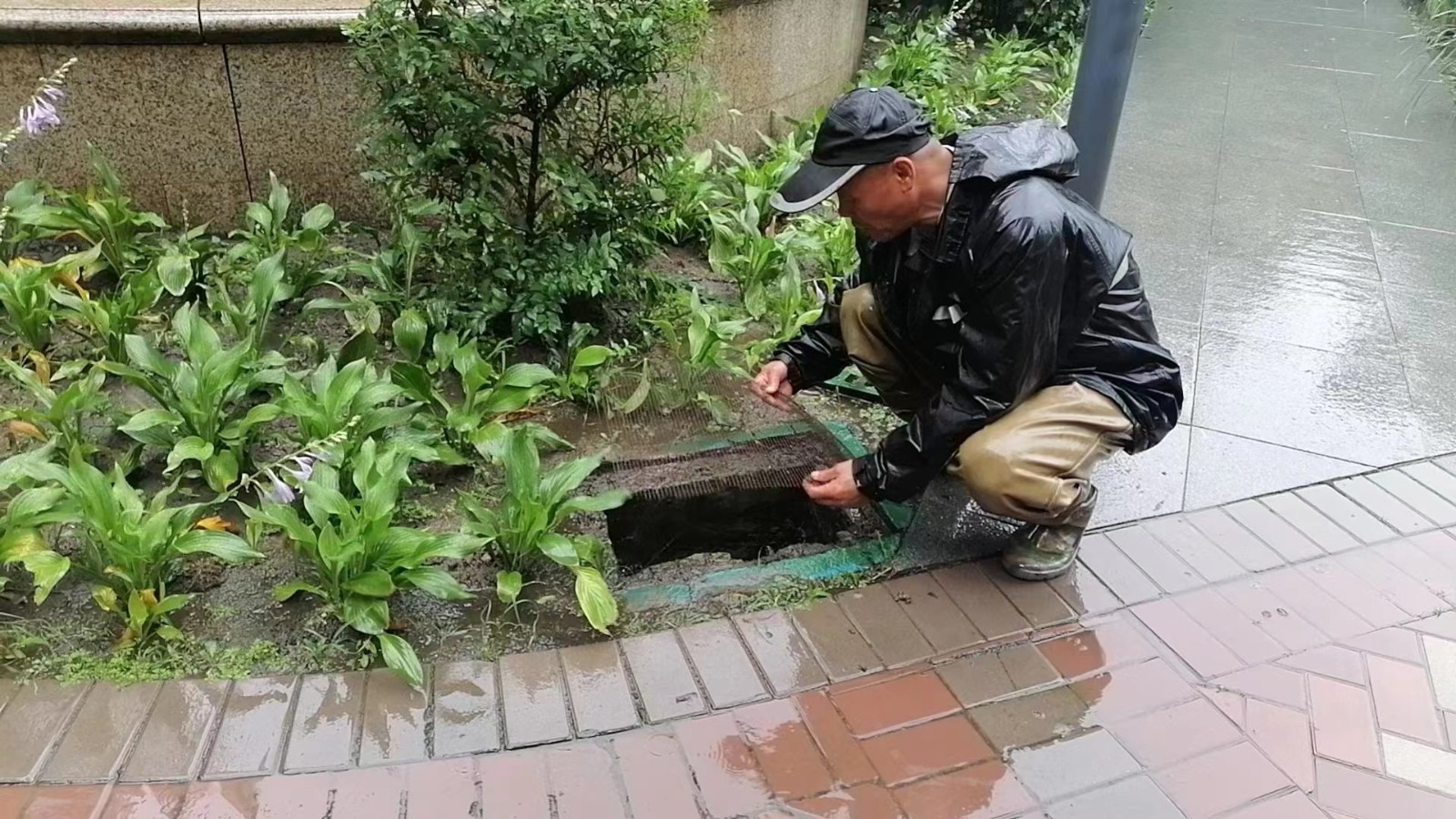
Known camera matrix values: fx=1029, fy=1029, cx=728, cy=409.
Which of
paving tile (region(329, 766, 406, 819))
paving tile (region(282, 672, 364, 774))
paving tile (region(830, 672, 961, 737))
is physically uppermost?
paving tile (region(282, 672, 364, 774))

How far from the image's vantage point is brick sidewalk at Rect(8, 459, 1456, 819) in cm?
213

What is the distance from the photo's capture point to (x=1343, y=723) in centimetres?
238

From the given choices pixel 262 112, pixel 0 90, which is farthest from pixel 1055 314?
pixel 0 90

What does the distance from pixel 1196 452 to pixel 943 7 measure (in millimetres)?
5378

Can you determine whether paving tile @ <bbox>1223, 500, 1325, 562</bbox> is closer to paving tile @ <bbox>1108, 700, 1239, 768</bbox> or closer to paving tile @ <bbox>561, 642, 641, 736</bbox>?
paving tile @ <bbox>1108, 700, 1239, 768</bbox>

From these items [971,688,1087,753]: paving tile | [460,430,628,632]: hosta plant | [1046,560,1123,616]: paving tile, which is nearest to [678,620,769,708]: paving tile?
[460,430,628,632]: hosta plant

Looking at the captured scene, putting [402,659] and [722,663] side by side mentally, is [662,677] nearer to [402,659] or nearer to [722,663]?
[722,663]

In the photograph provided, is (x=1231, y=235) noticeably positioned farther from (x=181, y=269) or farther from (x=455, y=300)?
(x=181, y=269)

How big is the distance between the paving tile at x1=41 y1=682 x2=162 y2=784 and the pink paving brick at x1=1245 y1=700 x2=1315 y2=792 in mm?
2469

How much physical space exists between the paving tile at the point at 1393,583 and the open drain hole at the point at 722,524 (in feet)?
4.65

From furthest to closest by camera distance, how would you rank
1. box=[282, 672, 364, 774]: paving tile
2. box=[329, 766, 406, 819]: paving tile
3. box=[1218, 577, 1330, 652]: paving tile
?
box=[1218, 577, 1330, 652]: paving tile → box=[282, 672, 364, 774]: paving tile → box=[329, 766, 406, 819]: paving tile

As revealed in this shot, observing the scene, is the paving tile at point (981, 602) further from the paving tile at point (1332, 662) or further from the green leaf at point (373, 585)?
the green leaf at point (373, 585)

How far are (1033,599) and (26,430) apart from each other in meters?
2.91

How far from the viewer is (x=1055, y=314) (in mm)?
2490
